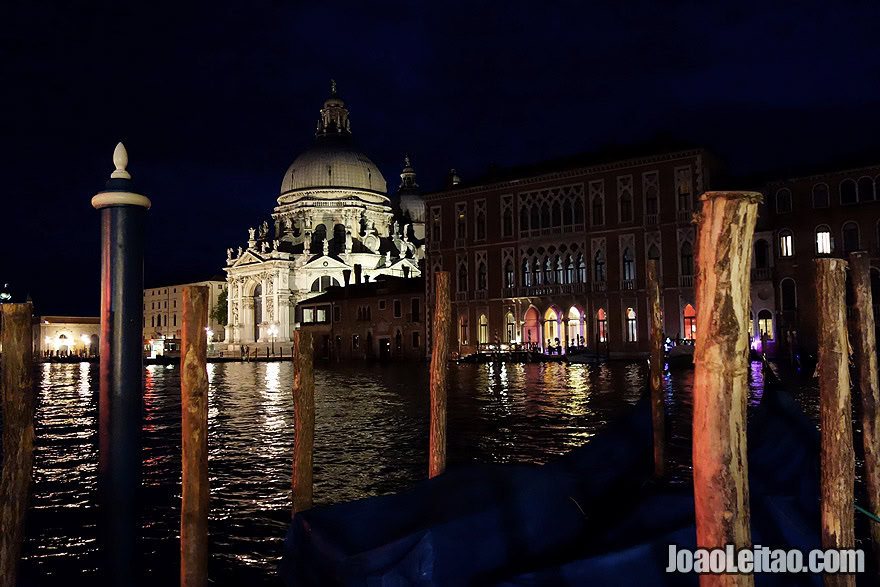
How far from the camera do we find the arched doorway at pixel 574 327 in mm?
36250

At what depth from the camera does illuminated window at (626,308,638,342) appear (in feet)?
112

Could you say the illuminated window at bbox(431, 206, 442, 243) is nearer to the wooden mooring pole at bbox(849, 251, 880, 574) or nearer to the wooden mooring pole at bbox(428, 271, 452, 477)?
the wooden mooring pole at bbox(428, 271, 452, 477)

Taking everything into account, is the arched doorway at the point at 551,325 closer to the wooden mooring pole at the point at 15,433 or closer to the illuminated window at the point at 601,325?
the illuminated window at the point at 601,325

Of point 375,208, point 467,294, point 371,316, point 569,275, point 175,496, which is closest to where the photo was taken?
point 175,496

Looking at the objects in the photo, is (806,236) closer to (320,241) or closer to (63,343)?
(320,241)

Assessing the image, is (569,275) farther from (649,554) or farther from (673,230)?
(649,554)

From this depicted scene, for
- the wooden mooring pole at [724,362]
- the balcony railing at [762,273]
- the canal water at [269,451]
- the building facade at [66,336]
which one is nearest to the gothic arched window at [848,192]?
the balcony railing at [762,273]

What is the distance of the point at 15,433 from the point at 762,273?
31.5 m

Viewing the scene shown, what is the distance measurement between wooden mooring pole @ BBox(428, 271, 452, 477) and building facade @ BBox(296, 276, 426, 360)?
34.4 meters

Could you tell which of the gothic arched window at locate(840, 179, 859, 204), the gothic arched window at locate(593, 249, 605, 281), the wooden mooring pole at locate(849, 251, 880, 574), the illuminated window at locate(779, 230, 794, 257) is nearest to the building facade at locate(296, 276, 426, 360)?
the gothic arched window at locate(593, 249, 605, 281)

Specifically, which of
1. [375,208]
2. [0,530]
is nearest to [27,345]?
[0,530]

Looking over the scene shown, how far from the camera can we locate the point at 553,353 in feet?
116

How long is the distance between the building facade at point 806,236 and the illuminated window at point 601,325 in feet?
22.0

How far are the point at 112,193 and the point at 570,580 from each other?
3.20 meters
